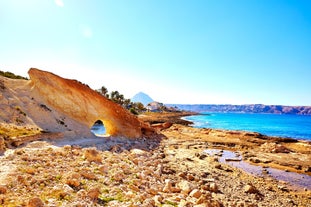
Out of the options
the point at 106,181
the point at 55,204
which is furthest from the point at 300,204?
the point at 55,204

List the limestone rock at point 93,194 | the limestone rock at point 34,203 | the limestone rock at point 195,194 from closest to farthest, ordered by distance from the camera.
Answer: the limestone rock at point 34,203 < the limestone rock at point 93,194 < the limestone rock at point 195,194

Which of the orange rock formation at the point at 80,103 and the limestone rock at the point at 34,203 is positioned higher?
the orange rock formation at the point at 80,103

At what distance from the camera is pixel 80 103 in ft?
83.7

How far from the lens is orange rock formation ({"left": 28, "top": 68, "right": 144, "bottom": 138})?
23.7 meters

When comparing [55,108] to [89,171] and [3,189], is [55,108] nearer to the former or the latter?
[89,171]

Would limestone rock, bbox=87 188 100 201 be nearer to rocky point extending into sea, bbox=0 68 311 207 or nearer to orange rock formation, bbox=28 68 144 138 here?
rocky point extending into sea, bbox=0 68 311 207

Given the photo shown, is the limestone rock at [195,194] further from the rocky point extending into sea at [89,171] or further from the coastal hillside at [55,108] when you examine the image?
the coastal hillside at [55,108]

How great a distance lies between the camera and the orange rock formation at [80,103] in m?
23.7

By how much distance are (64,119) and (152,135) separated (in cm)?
1560

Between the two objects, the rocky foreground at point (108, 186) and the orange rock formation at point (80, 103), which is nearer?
the rocky foreground at point (108, 186)

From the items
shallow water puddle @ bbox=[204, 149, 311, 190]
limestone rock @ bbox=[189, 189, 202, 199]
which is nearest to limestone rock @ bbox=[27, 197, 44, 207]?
limestone rock @ bbox=[189, 189, 202, 199]

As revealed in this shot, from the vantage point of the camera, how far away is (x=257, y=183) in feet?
52.4

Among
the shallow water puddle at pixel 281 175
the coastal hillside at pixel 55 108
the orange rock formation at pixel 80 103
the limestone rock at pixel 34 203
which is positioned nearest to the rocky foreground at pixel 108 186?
the limestone rock at pixel 34 203

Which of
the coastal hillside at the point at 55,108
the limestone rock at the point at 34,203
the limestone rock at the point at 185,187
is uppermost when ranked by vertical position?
the coastal hillside at the point at 55,108
